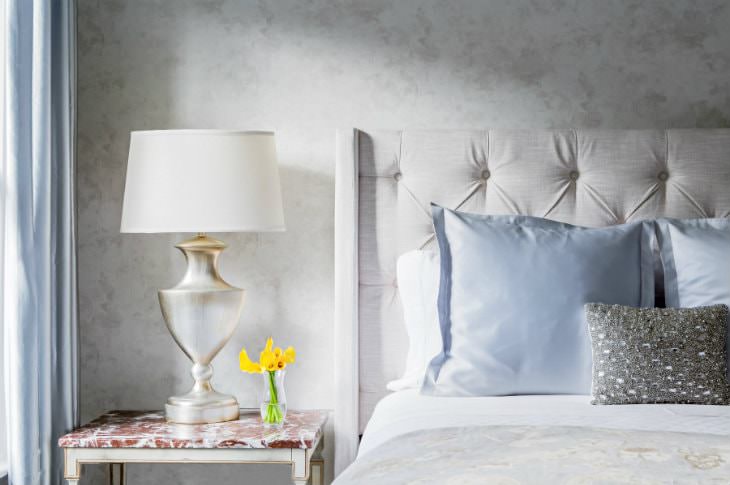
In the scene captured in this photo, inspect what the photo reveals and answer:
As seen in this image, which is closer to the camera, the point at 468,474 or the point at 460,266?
the point at 468,474

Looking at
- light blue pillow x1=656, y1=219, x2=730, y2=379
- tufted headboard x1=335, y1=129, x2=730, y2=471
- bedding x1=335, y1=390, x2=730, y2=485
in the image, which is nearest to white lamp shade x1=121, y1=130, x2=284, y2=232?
tufted headboard x1=335, y1=129, x2=730, y2=471

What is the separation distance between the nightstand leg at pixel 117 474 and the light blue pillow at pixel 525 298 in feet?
3.85

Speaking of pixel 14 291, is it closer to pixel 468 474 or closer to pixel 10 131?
pixel 10 131

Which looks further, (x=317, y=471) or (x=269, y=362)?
(x=317, y=471)

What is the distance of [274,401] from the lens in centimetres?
237

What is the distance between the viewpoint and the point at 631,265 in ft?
7.15

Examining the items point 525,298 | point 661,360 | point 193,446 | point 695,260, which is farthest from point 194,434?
point 695,260

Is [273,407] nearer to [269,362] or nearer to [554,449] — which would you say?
[269,362]

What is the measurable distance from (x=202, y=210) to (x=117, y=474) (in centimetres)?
101

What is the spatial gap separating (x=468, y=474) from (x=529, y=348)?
939mm

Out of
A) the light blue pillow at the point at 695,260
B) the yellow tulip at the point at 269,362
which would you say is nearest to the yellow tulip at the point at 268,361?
the yellow tulip at the point at 269,362

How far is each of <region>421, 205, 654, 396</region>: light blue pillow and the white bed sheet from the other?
0.16 feet

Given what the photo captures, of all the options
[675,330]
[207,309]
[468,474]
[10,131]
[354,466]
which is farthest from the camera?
[207,309]

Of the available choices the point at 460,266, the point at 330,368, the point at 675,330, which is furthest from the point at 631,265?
the point at 330,368
